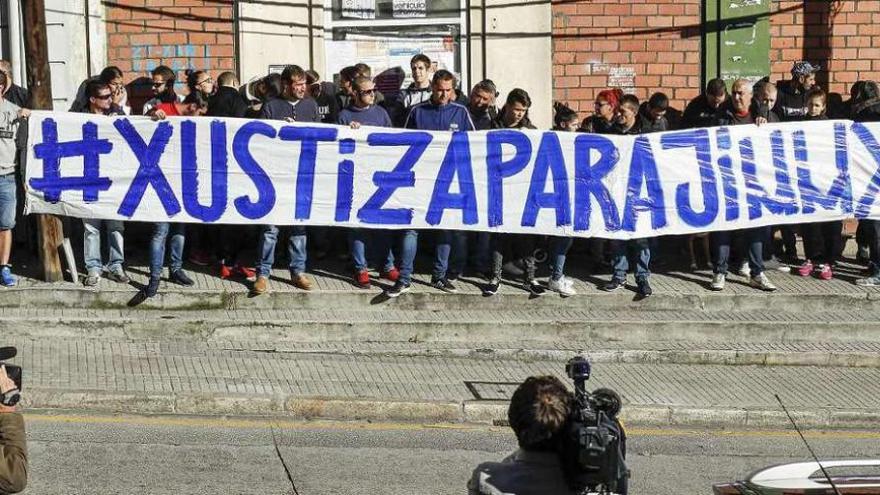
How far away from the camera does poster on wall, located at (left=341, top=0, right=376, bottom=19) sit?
1540 cm

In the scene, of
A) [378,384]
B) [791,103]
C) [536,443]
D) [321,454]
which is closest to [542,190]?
[378,384]

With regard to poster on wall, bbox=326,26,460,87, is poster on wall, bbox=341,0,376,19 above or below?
above

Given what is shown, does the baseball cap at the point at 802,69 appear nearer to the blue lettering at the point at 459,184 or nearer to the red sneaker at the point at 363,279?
the blue lettering at the point at 459,184

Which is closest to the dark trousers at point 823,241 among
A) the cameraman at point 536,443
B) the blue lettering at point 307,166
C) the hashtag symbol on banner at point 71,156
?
the blue lettering at point 307,166

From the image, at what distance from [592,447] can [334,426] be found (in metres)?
5.04

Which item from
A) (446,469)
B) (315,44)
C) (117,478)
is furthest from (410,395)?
(315,44)

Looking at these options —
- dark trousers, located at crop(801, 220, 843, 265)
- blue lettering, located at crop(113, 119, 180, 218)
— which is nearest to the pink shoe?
dark trousers, located at crop(801, 220, 843, 265)

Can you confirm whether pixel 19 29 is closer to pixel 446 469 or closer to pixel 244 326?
pixel 244 326

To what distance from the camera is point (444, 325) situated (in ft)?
39.1

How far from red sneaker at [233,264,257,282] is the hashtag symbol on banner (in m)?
1.38

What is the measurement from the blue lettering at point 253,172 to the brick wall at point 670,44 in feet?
13.7

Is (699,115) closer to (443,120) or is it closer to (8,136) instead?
(443,120)

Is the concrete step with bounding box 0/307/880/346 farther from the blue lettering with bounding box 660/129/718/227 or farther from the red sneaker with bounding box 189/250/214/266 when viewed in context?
the red sneaker with bounding box 189/250/214/266

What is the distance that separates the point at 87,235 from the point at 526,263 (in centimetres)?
394
